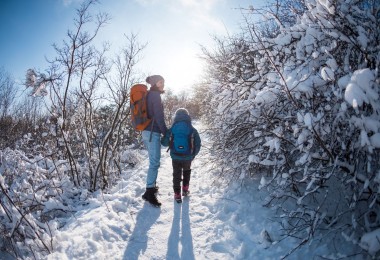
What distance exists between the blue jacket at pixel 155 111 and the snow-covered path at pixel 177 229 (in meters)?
1.38

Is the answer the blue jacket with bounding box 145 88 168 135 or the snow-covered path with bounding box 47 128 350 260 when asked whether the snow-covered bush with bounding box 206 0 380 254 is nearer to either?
the snow-covered path with bounding box 47 128 350 260

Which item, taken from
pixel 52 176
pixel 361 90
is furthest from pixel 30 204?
pixel 361 90

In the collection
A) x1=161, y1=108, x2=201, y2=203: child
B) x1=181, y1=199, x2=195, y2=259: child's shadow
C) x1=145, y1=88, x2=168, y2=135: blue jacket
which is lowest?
x1=181, y1=199, x2=195, y2=259: child's shadow

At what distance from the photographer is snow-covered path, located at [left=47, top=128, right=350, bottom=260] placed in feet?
10.3

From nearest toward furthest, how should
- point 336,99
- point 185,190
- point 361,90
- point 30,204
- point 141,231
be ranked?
1. point 361,90
2. point 336,99
3. point 141,231
4. point 30,204
5. point 185,190

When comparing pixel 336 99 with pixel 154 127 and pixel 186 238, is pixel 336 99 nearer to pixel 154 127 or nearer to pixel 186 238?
pixel 186 238

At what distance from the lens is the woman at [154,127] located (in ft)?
14.7

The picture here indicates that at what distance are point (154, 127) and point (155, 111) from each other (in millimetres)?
279

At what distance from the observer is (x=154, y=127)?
452 centimetres

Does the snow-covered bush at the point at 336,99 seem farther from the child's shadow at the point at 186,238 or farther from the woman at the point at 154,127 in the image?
the woman at the point at 154,127

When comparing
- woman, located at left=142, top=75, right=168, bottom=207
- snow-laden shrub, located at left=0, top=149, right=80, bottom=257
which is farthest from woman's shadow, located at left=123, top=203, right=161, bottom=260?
snow-laden shrub, located at left=0, top=149, right=80, bottom=257

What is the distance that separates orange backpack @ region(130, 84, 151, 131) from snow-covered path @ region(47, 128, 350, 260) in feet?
4.66

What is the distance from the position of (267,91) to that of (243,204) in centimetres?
216

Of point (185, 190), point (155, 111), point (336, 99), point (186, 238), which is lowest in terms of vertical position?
point (186, 238)
